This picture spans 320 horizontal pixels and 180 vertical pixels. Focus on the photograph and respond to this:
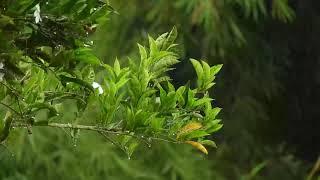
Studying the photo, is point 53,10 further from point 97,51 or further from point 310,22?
point 310,22

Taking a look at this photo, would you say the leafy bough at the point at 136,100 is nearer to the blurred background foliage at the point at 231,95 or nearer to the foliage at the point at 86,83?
the foliage at the point at 86,83

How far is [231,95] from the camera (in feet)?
13.2

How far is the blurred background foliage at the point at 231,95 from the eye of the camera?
143 inches

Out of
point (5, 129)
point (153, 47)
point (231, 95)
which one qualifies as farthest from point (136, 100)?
point (231, 95)

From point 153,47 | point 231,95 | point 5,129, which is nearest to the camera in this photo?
point 5,129

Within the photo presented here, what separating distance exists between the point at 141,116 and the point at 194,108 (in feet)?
0.28

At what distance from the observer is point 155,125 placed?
3.41 ft

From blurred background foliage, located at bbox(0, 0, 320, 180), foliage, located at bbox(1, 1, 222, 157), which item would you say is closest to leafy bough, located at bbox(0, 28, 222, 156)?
foliage, located at bbox(1, 1, 222, 157)

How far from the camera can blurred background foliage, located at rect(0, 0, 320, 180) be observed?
12.0 ft

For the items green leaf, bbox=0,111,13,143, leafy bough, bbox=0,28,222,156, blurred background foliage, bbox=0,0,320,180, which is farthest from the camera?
blurred background foliage, bbox=0,0,320,180

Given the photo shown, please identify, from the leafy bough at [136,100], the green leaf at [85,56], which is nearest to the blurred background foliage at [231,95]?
the leafy bough at [136,100]

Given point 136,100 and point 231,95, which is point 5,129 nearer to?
point 136,100

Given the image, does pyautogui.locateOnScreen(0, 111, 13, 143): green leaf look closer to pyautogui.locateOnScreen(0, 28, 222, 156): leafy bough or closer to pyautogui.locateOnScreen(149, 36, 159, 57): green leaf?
pyautogui.locateOnScreen(0, 28, 222, 156): leafy bough

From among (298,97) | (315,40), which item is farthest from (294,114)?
(315,40)
